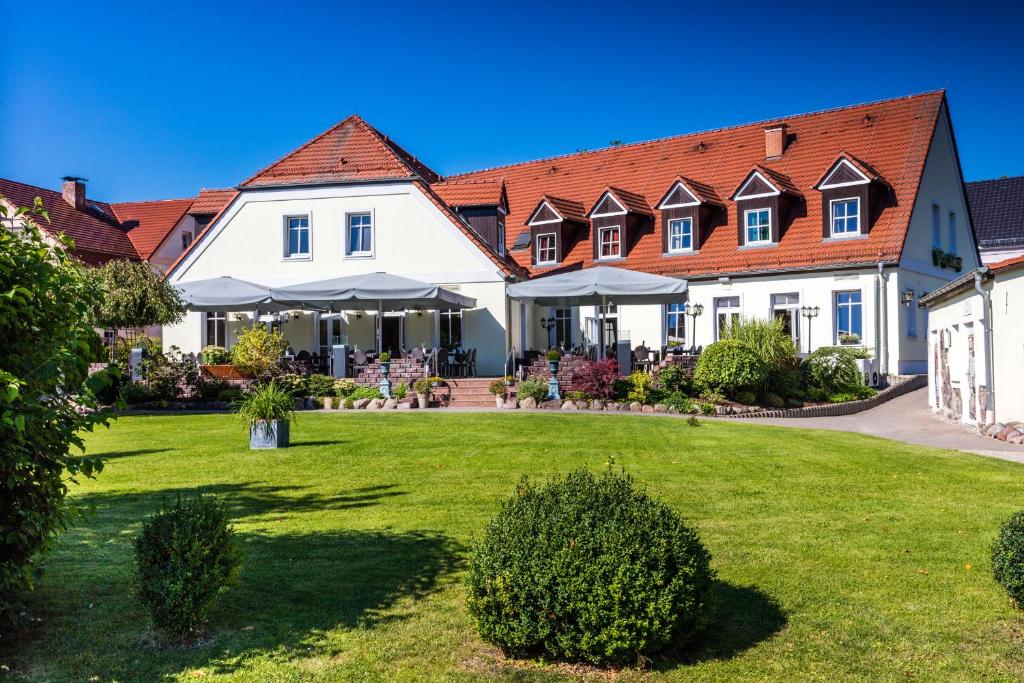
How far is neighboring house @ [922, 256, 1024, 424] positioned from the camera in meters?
16.0

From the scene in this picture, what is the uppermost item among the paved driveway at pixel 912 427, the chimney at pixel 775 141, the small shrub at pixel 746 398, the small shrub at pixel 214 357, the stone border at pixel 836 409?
the chimney at pixel 775 141

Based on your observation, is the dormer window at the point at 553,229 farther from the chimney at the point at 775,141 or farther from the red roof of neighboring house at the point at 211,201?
the red roof of neighboring house at the point at 211,201

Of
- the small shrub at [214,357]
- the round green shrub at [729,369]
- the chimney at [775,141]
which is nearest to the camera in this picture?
the round green shrub at [729,369]

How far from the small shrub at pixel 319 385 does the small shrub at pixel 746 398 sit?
10837 mm

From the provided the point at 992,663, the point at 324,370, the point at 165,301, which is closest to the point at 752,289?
the point at 324,370

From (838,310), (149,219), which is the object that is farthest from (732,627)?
(149,219)

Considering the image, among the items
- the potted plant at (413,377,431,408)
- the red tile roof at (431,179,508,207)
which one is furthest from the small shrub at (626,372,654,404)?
the red tile roof at (431,179,508,207)

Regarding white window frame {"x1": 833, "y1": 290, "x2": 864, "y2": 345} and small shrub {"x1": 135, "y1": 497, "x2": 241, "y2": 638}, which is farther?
white window frame {"x1": 833, "y1": 290, "x2": 864, "y2": 345}

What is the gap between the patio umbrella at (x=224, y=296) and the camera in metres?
27.0

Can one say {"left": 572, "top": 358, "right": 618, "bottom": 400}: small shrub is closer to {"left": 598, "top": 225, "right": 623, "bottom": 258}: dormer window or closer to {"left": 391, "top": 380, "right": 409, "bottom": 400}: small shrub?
{"left": 391, "top": 380, "right": 409, "bottom": 400}: small shrub

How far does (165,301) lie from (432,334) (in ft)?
30.5

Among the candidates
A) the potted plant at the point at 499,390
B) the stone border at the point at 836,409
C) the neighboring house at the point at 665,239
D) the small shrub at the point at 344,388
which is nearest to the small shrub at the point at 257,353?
the small shrub at the point at 344,388

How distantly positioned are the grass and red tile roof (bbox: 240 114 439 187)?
58.9 ft

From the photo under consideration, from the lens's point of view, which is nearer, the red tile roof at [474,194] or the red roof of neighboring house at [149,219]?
the red tile roof at [474,194]
